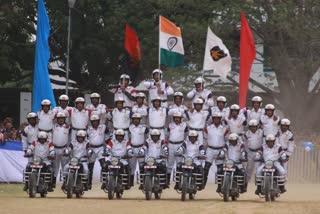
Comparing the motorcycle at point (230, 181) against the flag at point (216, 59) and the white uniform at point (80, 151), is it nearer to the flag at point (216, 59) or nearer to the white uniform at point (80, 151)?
the white uniform at point (80, 151)

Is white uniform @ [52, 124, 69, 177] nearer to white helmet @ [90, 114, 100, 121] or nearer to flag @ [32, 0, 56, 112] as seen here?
white helmet @ [90, 114, 100, 121]

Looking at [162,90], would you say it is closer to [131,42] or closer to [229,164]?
[229,164]

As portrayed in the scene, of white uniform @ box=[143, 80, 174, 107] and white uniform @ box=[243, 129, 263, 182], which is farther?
white uniform @ box=[143, 80, 174, 107]

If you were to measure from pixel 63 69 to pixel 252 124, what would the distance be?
2603 cm

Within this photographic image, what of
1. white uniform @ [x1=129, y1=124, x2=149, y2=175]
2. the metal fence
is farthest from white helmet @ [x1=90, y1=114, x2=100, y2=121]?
the metal fence

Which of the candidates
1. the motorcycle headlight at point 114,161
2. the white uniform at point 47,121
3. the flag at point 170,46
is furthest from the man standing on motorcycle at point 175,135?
the flag at point 170,46

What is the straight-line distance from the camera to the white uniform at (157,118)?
25.7 m

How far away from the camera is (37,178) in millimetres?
24797

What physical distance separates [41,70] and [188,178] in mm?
8687

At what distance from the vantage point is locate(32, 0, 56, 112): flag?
102ft

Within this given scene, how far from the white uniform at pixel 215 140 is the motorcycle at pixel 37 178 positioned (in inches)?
153

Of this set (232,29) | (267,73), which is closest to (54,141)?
(232,29)

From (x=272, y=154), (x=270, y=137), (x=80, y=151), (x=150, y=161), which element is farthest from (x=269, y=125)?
(x=80, y=151)

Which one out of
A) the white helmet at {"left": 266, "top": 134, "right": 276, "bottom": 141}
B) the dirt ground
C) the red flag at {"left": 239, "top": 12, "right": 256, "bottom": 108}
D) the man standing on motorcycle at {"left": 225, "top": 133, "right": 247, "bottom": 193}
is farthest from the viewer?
the red flag at {"left": 239, "top": 12, "right": 256, "bottom": 108}
